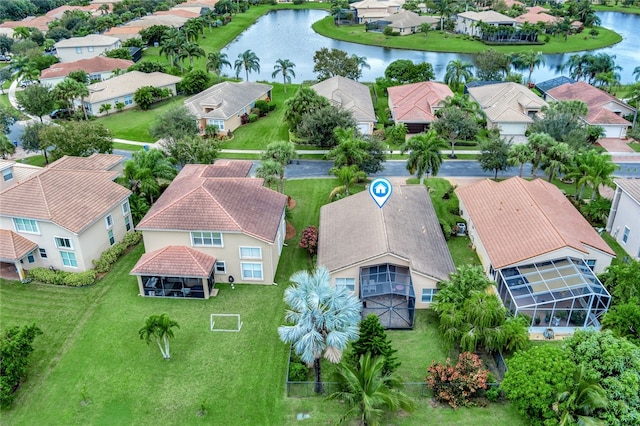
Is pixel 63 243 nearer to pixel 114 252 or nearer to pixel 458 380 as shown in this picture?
pixel 114 252

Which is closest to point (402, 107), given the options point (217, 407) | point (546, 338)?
point (546, 338)

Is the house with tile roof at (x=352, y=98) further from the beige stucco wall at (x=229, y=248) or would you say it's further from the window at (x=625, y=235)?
the window at (x=625, y=235)

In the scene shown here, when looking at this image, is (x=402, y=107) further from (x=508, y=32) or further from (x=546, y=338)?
(x=508, y=32)

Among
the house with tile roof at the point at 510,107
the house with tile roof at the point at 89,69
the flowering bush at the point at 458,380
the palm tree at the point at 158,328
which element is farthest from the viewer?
the house with tile roof at the point at 89,69

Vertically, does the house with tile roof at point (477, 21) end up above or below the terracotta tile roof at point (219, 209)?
below

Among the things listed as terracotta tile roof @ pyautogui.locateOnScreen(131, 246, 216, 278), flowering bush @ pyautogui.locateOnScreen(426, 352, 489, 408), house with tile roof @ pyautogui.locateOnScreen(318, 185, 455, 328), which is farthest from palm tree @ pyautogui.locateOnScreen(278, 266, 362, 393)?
terracotta tile roof @ pyautogui.locateOnScreen(131, 246, 216, 278)

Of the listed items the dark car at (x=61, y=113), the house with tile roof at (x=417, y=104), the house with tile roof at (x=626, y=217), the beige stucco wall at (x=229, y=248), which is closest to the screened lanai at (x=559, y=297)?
the house with tile roof at (x=626, y=217)

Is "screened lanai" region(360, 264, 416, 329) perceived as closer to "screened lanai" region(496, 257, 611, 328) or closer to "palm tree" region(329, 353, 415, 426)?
"screened lanai" region(496, 257, 611, 328)
